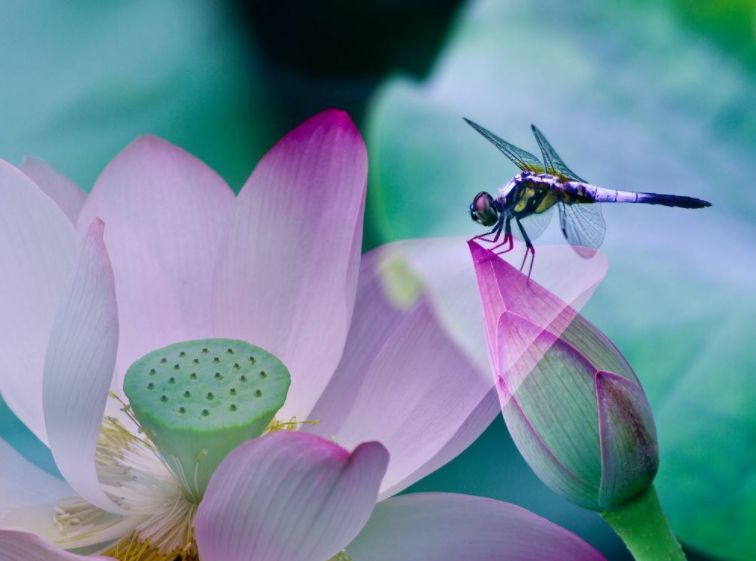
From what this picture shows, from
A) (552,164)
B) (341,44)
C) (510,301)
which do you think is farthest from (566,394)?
(341,44)

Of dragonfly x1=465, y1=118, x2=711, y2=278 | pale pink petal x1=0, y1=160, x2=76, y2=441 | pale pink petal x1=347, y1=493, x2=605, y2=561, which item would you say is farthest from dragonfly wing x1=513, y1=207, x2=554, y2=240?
pale pink petal x1=0, y1=160, x2=76, y2=441

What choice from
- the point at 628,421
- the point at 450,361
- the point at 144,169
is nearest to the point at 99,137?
the point at 144,169

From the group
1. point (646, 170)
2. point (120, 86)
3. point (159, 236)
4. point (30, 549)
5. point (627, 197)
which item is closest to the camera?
point (30, 549)

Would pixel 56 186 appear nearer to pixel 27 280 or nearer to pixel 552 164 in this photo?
pixel 27 280

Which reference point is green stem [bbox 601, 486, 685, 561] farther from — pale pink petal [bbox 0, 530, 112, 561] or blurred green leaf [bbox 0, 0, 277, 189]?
blurred green leaf [bbox 0, 0, 277, 189]

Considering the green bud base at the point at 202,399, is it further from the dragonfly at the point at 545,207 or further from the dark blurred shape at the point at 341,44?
the dark blurred shape at the point at 341,44

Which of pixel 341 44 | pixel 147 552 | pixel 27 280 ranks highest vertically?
pixel 341 44
